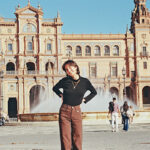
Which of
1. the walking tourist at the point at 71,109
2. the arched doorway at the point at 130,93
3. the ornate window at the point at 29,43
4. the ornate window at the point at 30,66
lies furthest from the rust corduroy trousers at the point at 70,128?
the arched doorway at the point at 130,93

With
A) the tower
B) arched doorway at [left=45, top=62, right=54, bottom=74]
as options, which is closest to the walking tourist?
arched doorway at [left=45, top=62, right=54, bottom=74]

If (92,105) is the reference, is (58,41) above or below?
above

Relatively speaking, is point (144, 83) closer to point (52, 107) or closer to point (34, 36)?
point (34, 36)

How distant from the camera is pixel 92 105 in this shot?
3697 centimetres

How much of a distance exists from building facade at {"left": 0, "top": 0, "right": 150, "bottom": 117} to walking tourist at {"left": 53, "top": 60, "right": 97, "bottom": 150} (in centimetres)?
→ 4965

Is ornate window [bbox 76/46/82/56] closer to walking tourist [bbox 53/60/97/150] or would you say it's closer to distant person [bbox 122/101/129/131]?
distant person [bbox 122/101/129/131]

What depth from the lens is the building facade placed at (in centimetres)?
5941

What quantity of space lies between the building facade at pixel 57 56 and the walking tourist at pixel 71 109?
163ft

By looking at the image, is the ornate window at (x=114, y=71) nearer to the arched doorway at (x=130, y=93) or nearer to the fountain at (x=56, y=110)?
the arched doorway at (x=130, y=93)

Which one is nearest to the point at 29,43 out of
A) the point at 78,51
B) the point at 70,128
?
the point at 78,51

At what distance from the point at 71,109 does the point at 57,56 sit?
185 feet

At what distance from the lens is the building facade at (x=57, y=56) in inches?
2339

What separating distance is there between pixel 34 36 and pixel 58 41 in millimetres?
3992

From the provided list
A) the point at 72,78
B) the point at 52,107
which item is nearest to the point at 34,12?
the point at 52,107
